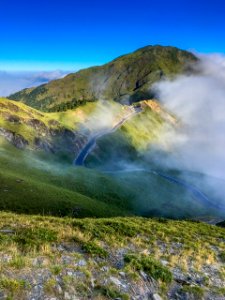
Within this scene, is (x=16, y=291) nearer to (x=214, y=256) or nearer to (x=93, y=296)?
(x=93, y=296)

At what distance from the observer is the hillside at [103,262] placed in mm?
18125

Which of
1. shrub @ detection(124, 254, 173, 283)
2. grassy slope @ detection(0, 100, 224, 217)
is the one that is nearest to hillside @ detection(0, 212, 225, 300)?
shrub @ detection(124, 254, 173, 283)

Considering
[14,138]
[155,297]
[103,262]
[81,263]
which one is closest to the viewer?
[155,297]

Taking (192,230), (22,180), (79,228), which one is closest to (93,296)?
(79,228)

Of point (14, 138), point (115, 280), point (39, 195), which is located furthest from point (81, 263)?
point (14, 138)

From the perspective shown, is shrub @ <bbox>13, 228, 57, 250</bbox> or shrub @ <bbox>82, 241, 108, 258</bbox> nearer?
shrub @ <bbox>13, 228, 57, 250</bbox>

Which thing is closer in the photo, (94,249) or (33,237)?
(33,237)

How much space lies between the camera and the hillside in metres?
18.1

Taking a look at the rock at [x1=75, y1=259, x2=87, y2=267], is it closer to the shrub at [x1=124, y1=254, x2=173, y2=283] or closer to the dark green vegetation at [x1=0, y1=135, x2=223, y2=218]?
the shrub at [x1=124, y1=254, x2=173, y2=283]

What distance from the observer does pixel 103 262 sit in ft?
71.8

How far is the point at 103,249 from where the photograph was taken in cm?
2359

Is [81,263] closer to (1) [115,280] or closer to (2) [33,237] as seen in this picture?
(1) [115,280]

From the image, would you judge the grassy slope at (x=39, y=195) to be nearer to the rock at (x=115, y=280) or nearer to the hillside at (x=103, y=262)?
the hillside at (x=103, y=262)

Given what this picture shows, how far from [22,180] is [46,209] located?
22936 millimetres
